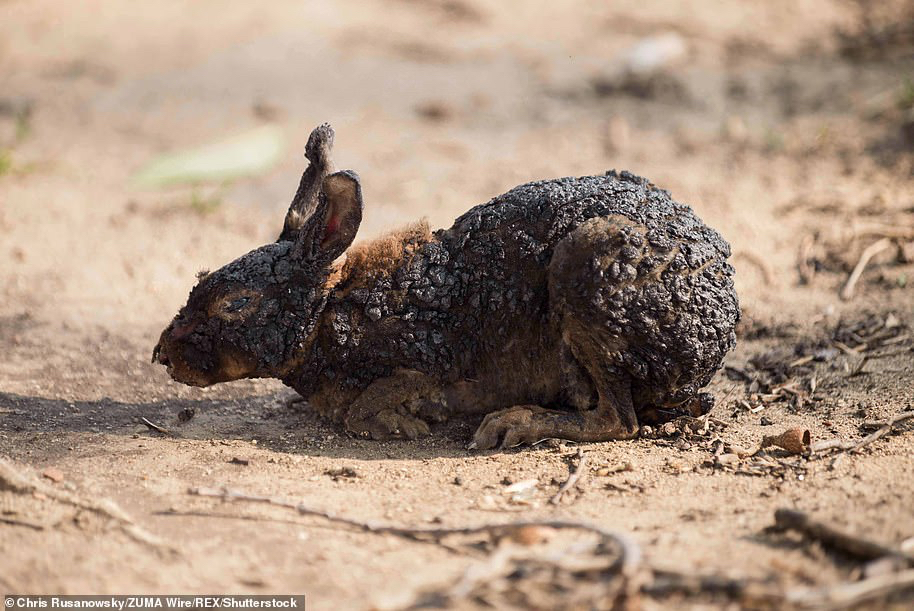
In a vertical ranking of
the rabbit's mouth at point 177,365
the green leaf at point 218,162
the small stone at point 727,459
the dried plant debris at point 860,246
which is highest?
the green leaf at point 218,162


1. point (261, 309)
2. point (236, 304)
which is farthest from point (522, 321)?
point (236, 304)

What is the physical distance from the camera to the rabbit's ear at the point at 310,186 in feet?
16.2

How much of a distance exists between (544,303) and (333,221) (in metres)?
1.13

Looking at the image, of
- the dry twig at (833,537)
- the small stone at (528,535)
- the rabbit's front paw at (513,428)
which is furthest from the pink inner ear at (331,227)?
the dry twig at (833,537)

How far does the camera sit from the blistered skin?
4.38 m

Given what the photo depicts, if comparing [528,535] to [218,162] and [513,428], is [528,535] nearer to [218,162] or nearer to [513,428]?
[513,428]

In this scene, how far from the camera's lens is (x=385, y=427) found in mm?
4824

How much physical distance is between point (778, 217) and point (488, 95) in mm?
3614

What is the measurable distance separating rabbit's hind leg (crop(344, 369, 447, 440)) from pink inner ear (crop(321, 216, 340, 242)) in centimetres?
77

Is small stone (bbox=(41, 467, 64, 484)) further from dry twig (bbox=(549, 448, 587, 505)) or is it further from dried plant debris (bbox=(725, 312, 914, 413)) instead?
dried plant debris (bbox=(725, 312, 914, 413))

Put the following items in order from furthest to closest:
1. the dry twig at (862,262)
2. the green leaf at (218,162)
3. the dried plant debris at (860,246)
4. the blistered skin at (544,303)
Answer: the green leaf at (218,162) → the dried plant debris at (860,246) → the dry twig at (862,262) → the blistered skin at (544,303)

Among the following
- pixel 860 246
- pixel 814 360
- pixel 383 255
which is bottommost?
pixel 814 360

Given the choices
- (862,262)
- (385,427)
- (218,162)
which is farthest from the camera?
(218,162)

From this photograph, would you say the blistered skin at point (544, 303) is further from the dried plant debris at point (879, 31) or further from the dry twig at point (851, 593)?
the dried plant debris at point (879, 31)
